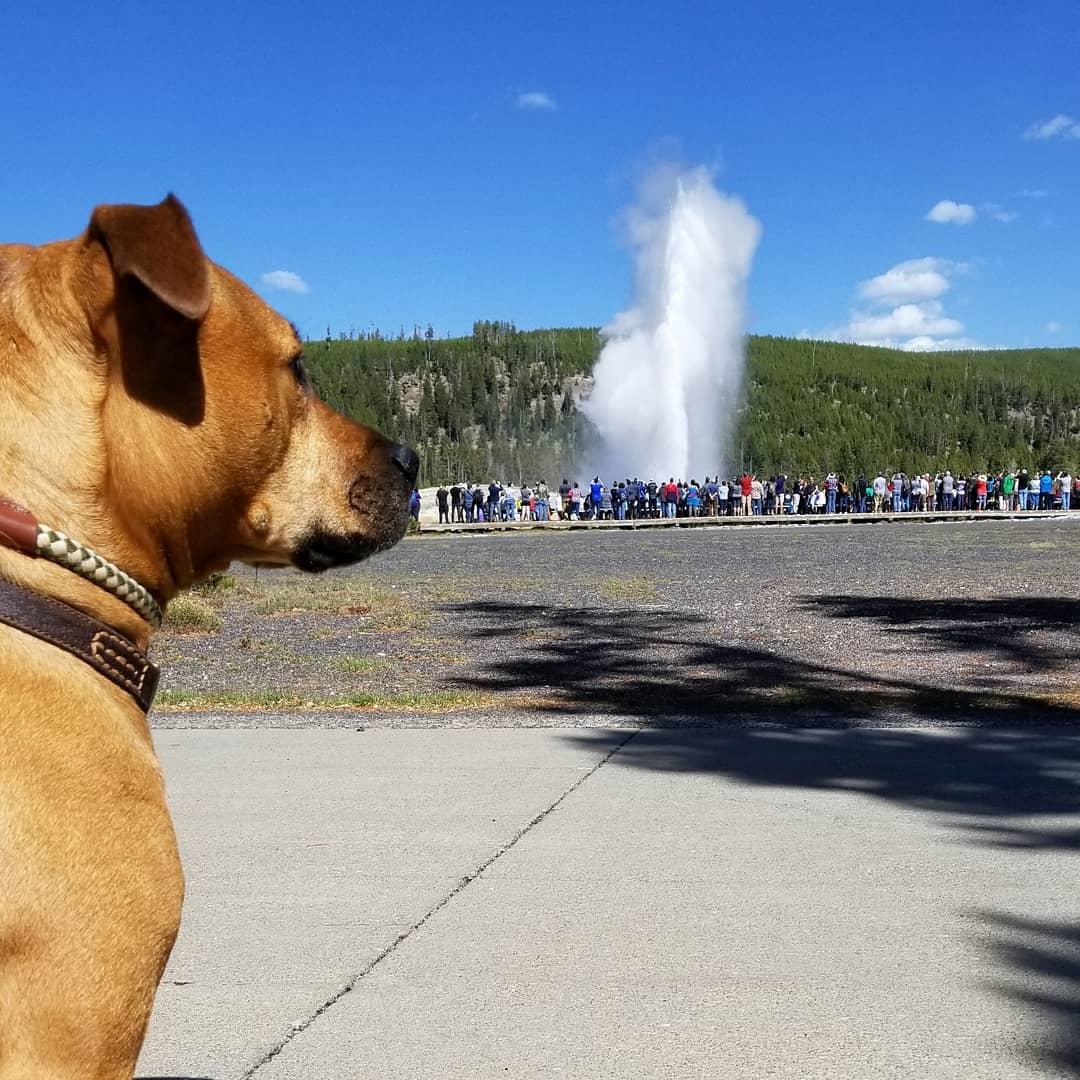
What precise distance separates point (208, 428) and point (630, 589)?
54.7 feet

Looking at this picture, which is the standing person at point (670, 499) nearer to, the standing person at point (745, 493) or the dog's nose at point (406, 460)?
the standing person at point (745, 493)

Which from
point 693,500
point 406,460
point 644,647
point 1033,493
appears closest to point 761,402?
point 1033,493

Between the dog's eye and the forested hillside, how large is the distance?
10859cm

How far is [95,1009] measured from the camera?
157 cm

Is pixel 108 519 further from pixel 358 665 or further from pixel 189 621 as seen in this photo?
pixel 189 621

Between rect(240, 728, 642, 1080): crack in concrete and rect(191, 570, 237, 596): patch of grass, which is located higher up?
rect(191, 570, 237, 596): patch of grass

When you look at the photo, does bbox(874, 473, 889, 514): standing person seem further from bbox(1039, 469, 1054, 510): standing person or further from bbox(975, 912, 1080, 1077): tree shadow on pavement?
bbox(975, 912, 1080, 1077): tree shadow on pavement

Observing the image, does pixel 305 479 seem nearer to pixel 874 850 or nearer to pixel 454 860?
pixel 454 860

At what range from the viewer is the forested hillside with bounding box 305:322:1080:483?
126125mm

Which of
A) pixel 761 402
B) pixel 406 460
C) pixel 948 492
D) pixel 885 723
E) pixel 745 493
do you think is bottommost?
pixel 885 723

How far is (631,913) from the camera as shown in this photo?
428cm

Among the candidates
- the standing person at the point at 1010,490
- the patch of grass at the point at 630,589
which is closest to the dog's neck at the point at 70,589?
the patch of grass at the point at 630,589

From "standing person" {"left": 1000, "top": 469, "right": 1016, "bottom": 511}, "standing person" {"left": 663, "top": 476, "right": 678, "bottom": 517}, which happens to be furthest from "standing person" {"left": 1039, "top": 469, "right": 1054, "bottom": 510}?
"standing person" {"left": 663, "top": 476, "right": 678, "bottom": 517}

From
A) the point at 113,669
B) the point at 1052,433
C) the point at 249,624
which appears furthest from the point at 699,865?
the point at 1052,433
